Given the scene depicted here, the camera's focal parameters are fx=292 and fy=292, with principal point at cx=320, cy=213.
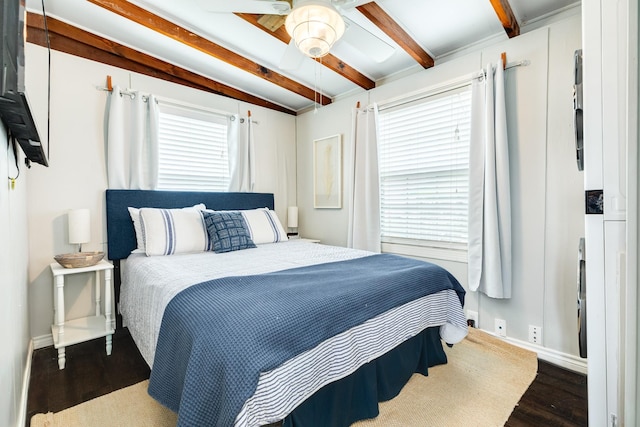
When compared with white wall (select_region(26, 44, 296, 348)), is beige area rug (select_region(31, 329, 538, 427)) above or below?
below

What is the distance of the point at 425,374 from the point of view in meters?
1.93

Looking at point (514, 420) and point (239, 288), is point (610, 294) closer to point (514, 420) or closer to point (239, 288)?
point (514, 420)

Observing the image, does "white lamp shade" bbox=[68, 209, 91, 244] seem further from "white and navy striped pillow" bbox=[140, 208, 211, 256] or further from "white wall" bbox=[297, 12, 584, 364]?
"white wall" bbox=[297, 12, 584, 364]

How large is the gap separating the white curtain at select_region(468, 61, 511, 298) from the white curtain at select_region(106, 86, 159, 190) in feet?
9.78

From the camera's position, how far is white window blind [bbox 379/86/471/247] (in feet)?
8.70

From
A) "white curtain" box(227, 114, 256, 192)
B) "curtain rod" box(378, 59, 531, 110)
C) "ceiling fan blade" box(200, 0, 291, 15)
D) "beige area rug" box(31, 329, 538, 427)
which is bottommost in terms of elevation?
"beige area rug" box(31, 329, 538, 427)

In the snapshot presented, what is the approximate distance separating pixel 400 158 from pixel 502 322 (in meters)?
1.75

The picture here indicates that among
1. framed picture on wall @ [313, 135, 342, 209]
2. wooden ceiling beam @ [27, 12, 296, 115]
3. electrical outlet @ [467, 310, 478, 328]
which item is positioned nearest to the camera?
wooden ceiling beam @ [27, 12, 296, 115]

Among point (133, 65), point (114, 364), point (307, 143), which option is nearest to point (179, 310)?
point (114, 364)

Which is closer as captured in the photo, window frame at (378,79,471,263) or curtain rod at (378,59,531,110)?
curtain rod at (378,59,531,110)

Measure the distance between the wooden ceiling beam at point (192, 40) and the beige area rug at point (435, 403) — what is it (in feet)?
8.42

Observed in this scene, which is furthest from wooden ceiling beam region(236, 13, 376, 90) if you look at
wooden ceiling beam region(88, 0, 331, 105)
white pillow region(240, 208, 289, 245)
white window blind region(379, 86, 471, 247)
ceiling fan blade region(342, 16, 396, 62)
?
white pillow region(240, 208, 289, 245)

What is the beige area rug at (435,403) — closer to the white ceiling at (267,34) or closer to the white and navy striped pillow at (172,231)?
the white and navy striped pillow at (172,231)

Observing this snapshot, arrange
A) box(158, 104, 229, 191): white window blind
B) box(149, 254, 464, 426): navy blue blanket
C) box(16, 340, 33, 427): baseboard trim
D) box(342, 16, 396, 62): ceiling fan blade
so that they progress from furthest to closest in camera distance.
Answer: box(158, 104, 229, 191): white window blind → box(342, 16, 396, 62): ceiling fan blade → box(16, 340, 33, 427): baseboard trim → box(149, 254, 464, 426): navy blue blanket
